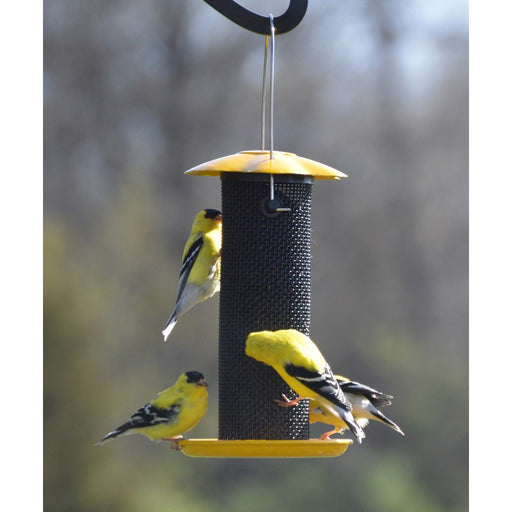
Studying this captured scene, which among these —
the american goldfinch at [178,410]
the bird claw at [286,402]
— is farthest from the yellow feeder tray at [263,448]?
the american goldfinch at [178,410]

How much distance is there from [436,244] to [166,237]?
387 centimetres

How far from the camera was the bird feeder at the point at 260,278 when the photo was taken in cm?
533

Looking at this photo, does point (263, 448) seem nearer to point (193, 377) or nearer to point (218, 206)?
point (193, 377)

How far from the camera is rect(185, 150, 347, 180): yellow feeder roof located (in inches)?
202

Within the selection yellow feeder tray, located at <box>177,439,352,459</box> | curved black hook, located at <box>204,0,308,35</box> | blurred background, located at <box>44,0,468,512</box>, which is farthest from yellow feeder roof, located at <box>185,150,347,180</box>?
blurred background, located at <box>44,0,468,512</box>

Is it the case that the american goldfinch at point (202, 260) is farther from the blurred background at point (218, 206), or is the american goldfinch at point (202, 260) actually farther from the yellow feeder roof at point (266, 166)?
the blurred background at point (218, 206)

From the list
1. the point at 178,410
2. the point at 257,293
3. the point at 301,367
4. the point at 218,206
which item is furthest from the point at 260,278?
the point at 218,206

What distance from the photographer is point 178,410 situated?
5730mm

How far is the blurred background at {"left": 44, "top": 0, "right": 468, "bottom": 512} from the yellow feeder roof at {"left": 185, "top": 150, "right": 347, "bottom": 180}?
809 centimetres

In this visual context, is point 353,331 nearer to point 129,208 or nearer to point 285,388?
point 129,208

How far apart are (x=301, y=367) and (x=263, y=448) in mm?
405

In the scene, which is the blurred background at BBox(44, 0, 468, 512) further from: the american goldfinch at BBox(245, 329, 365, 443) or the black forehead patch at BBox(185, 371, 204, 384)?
the american goldfinch at BBox(245, 329, 365, 443)

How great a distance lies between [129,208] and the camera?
14.1m

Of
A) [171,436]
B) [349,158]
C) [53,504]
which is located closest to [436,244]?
[349,158]
